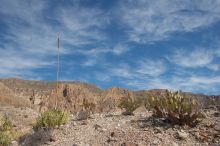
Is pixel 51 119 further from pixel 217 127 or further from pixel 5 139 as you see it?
pixel 217 127

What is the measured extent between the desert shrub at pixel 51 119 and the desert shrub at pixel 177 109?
10.5 ft

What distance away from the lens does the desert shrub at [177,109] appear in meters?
12.6

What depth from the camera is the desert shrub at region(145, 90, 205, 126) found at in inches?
496

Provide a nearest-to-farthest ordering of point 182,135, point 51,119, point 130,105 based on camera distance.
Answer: point 182,135
point 51,119
point 130,105

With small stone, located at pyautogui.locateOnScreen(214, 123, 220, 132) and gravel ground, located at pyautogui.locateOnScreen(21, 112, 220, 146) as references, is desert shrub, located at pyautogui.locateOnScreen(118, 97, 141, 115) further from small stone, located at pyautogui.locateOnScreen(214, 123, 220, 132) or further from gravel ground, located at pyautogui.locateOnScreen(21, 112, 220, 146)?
small stone, located at pyautogui.locateOnScreen(214, 123, 220, 132)

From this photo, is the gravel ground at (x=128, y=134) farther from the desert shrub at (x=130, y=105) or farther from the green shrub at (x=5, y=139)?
the desert shrub at (x=130, y=105)

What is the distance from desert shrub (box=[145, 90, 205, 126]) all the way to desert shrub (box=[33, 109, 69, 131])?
320 cm

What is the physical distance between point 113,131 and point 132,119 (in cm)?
172

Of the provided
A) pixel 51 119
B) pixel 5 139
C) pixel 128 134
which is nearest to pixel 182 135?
pixel 128 134

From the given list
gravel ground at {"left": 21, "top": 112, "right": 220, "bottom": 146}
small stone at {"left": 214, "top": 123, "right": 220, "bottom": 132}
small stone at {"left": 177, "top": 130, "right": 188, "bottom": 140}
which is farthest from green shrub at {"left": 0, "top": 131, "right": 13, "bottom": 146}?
small stone at {"left": 214, "top": 123, "right": 220, "bottom": 132}

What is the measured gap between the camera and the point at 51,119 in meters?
14.5

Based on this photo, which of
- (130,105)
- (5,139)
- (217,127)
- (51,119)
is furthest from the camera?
(130,105)

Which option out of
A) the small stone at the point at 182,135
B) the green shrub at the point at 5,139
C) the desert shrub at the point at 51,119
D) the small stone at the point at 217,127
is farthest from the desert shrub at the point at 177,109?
the green shrub at the point at 5,139

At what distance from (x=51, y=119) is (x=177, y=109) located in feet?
14.1
